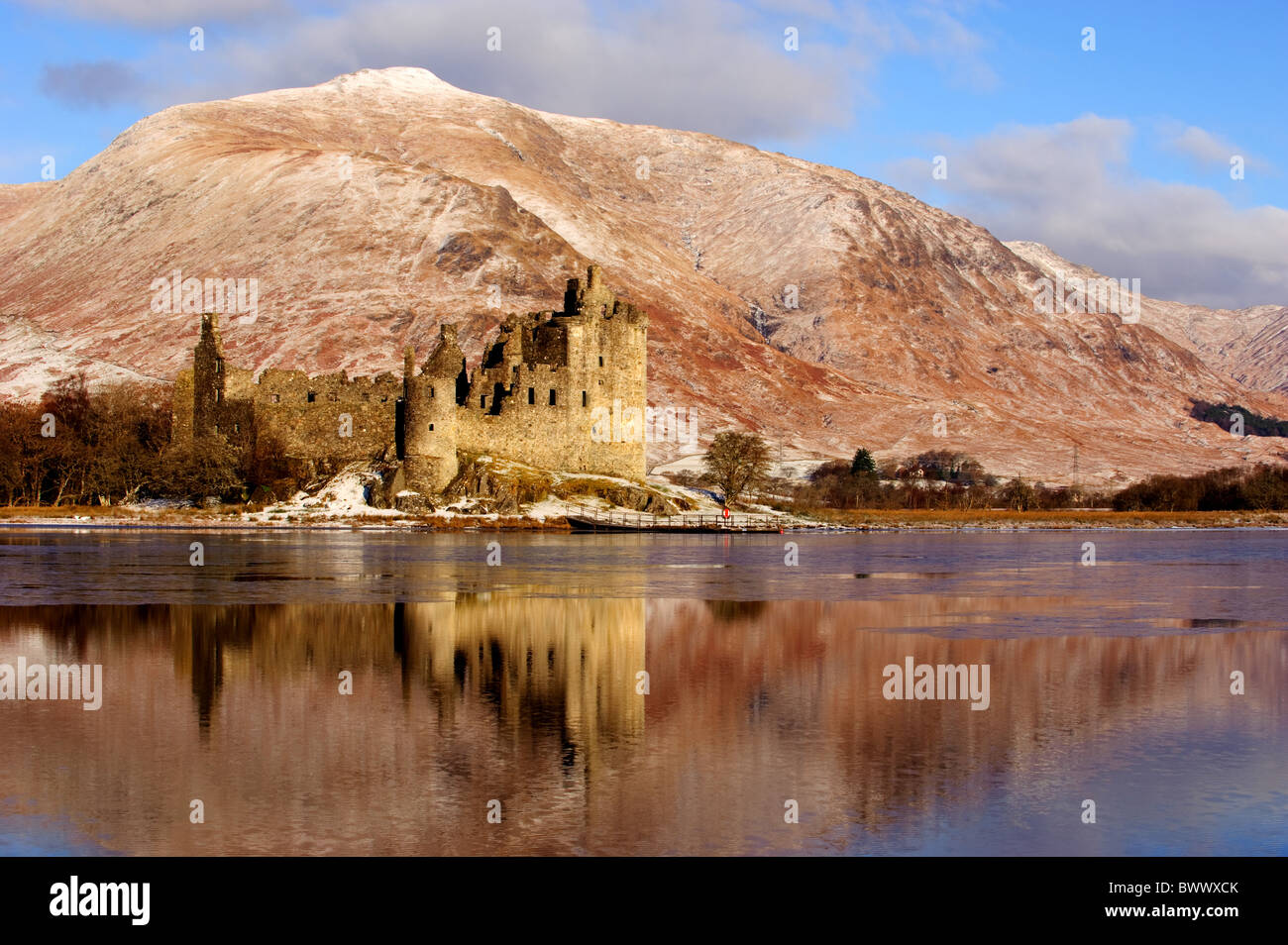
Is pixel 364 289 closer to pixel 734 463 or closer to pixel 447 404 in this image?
pixel 734 463

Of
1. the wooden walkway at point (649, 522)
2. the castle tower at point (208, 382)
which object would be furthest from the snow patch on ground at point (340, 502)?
the wooden walkway at point (649, 522)

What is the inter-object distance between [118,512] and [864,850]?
63.1 meters

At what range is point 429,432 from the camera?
211ft

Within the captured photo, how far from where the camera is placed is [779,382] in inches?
6732

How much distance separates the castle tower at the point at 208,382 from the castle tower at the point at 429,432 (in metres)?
9.76

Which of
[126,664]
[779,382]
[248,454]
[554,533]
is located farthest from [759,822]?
[779,382]

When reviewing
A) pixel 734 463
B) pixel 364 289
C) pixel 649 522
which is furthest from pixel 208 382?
pixel 364 289

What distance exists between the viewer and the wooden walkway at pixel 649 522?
212 feet

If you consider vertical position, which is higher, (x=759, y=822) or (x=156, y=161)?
(x=156, y=161)

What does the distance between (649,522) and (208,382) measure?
75.8ft

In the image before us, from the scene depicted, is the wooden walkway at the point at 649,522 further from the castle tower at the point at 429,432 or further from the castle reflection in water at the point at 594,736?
the castle reflection in water at the point at 594,736

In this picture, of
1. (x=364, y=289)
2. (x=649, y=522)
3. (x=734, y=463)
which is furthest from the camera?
(x=364, y=289)
